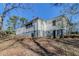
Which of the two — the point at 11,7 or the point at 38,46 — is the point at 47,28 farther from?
the point at 11,7

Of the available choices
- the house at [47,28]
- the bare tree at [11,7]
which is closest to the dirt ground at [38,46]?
the house at [47,28]

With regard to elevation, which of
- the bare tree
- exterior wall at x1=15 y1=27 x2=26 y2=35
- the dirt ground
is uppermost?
the bare tree

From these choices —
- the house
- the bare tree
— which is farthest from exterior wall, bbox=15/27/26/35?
the bare tree

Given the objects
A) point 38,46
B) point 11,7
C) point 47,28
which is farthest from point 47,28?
point 11,7

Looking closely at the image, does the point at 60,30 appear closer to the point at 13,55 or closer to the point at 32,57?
the point at 32,57

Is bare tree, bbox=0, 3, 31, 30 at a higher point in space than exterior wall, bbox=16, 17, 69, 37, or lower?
higher

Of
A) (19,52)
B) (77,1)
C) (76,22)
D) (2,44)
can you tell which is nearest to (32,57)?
(19,52)

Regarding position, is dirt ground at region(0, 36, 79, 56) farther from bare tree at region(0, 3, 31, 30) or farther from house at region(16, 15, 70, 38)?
bare tree at region(0, 3, 31, 30)

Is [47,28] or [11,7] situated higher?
[11,7]
